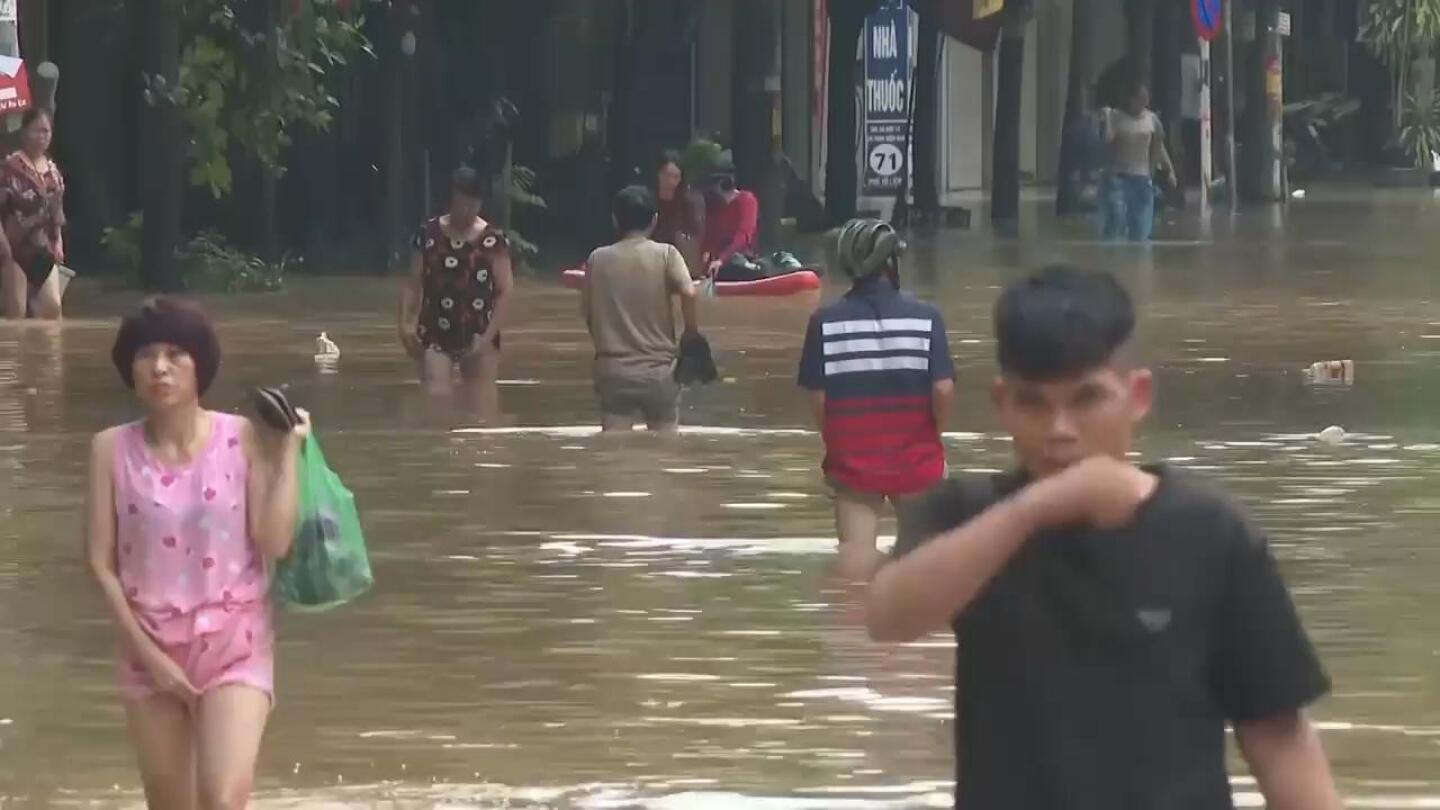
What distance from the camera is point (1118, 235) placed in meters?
37.8

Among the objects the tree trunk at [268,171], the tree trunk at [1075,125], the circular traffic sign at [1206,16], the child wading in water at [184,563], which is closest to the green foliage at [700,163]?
the tree trunk at [268,171]

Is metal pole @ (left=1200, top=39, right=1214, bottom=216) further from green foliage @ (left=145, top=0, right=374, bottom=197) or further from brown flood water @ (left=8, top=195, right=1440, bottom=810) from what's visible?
brown flood water @ (left=8, top=195, right=1440, bottom=810)

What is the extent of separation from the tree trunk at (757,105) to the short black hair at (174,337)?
26.0 m

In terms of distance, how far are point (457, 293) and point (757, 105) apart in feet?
54.7

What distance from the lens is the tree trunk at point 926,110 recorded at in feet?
135

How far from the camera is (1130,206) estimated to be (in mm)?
37375

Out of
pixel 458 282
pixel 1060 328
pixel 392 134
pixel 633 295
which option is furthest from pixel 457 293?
pixel 1060 328

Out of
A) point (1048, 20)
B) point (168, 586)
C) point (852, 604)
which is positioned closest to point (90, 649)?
point (852, 604)

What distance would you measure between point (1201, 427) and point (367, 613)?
642cm

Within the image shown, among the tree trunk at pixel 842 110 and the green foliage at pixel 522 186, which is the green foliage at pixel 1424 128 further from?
the green foliage at pixel 522 186

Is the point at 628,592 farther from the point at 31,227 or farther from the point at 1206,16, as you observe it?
the point at 1206,16

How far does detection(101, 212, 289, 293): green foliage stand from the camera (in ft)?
89.9

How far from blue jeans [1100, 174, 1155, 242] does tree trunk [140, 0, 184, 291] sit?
1329 cm

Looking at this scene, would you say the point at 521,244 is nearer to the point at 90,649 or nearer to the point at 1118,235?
the point at 1118,235
